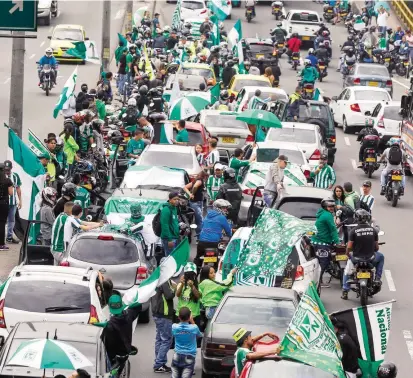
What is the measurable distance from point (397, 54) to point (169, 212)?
123ft

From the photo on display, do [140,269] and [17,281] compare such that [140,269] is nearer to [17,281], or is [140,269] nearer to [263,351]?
[17,281]

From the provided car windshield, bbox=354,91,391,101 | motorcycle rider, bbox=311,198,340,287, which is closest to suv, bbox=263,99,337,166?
car windshield, bbox=354,91,391,101

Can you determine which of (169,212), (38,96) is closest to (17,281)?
(169,212)

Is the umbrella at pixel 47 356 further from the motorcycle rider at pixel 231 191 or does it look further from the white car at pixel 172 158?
the white car at pixel 172 158

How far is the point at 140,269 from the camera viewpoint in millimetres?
20781

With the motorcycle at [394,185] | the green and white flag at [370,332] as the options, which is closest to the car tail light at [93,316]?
the green and white flag at [370,332]

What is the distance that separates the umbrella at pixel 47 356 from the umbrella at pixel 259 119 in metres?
17.1

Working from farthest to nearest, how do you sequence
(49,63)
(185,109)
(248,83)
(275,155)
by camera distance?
(49,63) < (248,83) < (185,109) < (275,155)

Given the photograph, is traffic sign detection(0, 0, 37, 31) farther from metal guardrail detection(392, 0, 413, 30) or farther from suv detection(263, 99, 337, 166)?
metal guardrail detection(392, 0, 413, 30)

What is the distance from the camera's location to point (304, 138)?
33.3 metres

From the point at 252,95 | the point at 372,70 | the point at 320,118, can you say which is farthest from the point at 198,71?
the point at 320,118

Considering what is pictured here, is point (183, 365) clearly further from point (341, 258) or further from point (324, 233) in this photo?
point (341, 258)

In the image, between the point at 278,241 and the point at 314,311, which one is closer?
the point at 314,311

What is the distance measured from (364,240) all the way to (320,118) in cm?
1369
